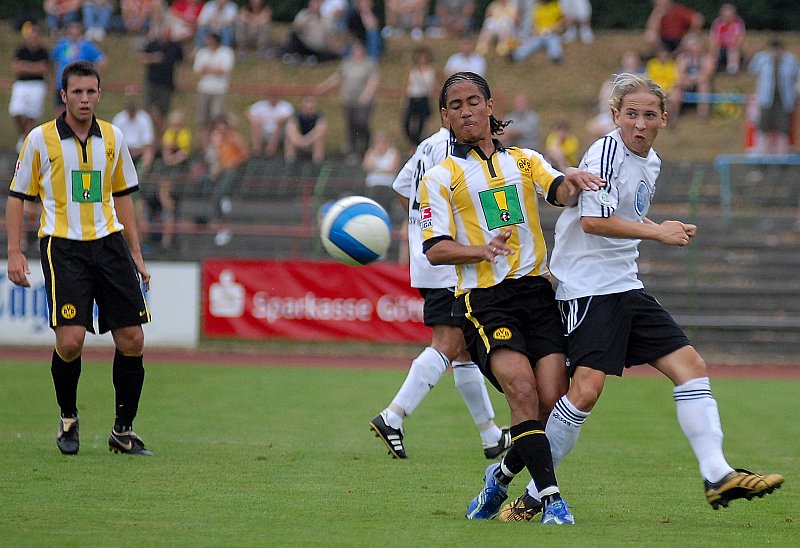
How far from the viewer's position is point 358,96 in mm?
22328

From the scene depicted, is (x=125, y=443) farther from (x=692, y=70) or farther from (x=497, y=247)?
(x=692, y=70)

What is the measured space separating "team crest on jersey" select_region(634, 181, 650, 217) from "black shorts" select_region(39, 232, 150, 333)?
341 centimetres

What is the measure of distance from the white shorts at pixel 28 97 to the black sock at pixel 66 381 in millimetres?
14377

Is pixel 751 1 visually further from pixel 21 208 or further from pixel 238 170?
pixel 21 208

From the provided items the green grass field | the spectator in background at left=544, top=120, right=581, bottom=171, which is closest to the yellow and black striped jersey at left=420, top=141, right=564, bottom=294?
the green grass field

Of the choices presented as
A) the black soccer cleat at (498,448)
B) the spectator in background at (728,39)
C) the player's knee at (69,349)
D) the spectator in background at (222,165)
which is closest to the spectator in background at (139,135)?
the spectator in background at (222,165)

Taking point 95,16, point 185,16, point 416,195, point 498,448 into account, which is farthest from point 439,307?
point 95,16

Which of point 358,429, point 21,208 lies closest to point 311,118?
point 358,429

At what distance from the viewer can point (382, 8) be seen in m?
30.0

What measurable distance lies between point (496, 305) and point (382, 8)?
81.2 feet

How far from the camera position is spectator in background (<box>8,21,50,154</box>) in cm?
2147

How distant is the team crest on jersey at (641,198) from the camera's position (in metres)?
6.25

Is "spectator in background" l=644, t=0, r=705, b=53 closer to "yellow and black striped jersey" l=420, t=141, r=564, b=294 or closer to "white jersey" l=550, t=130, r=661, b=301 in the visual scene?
"white jersey" l=550, t=130, r=661, b=301

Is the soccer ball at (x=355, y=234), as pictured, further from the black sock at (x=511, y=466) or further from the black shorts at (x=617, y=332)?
the black sock at (x=511, y=466)
